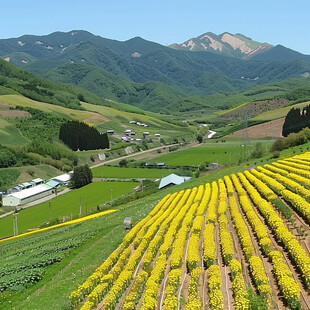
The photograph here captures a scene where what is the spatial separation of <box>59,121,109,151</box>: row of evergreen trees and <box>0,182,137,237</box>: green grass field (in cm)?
6577

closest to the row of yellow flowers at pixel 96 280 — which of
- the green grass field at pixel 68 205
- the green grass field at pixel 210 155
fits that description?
the green grass field at pixel 68 205

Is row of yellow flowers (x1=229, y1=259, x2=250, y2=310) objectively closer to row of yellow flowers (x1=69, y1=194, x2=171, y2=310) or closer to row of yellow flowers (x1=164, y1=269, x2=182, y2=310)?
row of yellow flowers (x1=164, y1=269, x2=182, y2=310)

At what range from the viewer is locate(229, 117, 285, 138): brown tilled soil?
175625 mm

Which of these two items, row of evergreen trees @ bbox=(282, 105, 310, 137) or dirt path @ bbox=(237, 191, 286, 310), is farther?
row of evergreen trees @ bbox=(282, 105, 310, 137)

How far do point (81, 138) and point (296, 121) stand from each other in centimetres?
8988

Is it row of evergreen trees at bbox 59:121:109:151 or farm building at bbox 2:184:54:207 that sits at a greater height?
row of evergreen trees at bbox 59:121:109:151

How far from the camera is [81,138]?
6969 inches

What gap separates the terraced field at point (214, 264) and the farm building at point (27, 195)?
6845cm

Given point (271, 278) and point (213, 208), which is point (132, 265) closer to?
point (271, 278)

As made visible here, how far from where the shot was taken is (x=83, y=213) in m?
75.6

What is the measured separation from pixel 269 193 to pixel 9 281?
24.9m

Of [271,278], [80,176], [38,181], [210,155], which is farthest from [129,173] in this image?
[271,278]

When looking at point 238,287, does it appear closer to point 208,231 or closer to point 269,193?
point 208,231

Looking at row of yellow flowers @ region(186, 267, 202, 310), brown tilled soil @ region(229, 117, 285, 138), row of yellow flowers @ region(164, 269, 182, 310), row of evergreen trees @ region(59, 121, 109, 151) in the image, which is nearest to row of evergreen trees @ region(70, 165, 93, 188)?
row of evergreen trees @ region(59, 121, 109, 151)
